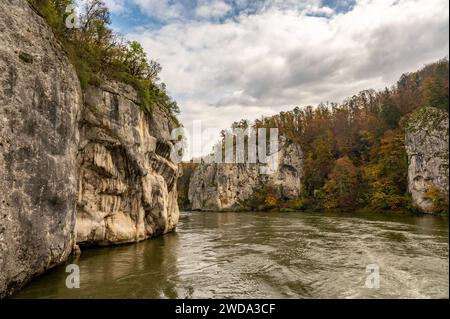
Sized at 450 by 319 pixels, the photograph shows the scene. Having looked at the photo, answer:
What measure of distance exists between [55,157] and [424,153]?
45645 mm

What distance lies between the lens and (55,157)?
11656 mm

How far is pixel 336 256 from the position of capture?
1489cm

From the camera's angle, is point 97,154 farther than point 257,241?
No

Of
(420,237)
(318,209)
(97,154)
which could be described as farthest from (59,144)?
(318,209)

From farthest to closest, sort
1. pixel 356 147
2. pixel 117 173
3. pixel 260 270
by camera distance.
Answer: pixel 356 147 → pixel 117 173 → pixel 260 270

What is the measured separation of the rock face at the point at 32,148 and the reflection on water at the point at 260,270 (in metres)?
1.14

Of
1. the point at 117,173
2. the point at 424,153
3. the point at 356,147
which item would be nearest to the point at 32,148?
the point at 117,173

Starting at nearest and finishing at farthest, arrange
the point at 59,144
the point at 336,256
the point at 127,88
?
1. the point at 59,144
2. the point at 336,256
3. the point at 127,88

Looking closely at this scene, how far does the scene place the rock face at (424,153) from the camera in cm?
4003

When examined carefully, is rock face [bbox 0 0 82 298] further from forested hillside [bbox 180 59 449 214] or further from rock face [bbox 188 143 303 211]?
rock face [bbox 188 143 303 211]

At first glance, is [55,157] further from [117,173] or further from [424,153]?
[424,153]

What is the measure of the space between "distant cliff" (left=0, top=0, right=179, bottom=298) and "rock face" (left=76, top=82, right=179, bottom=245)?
0.05 meters
